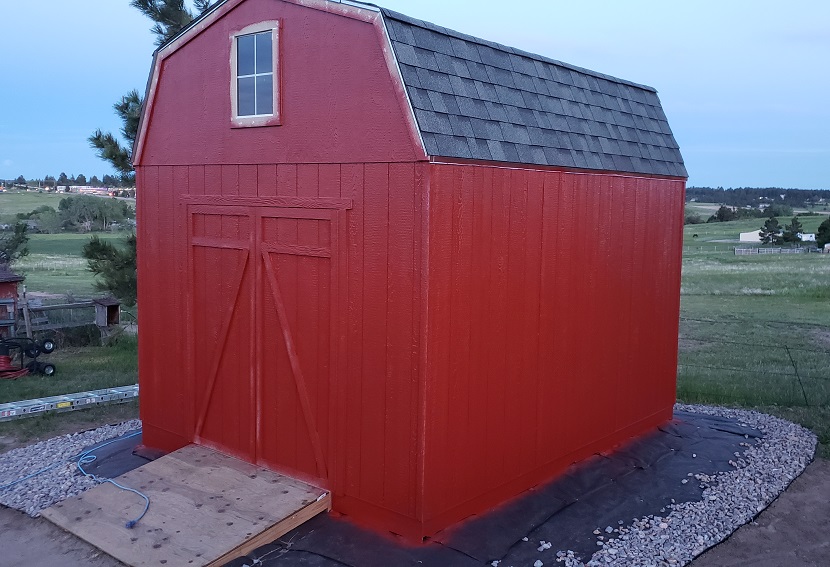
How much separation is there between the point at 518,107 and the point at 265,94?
227 cm

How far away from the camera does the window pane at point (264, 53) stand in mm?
6375

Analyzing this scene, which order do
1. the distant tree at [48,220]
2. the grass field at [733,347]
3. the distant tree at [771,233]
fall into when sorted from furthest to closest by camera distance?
the distant tree at [771,233] < the distant tree at [48,220] < the grass field at [733,347]

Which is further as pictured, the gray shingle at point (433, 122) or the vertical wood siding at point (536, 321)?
the vertical wood siding at point (536, 321)

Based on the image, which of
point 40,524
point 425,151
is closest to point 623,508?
point 425,151

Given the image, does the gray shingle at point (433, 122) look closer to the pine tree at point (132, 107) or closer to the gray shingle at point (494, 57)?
the gray shingle at point (494, 57)

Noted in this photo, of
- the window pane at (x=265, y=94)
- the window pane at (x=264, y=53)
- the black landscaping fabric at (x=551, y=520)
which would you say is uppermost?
the window pane at (x=264, y=53)

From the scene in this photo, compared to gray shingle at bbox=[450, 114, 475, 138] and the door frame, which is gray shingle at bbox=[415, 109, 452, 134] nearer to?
gray shingle at bbox=[450, 114, 475, 138]

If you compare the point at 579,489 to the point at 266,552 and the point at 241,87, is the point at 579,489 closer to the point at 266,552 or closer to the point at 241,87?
the point at 266,552

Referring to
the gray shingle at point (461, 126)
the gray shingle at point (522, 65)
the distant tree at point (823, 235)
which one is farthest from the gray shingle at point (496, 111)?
the distant tree at point (823, 235)

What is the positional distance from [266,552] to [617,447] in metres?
4.22

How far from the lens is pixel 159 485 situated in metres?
6.32

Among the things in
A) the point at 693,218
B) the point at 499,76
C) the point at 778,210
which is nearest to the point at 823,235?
the point at 778,210

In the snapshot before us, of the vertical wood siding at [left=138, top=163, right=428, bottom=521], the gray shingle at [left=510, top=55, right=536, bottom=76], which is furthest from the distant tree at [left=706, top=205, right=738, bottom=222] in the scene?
the vertical wood siding at [left=138, top=163, right=428, bottom=521]

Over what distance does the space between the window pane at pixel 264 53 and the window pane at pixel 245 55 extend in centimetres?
9
